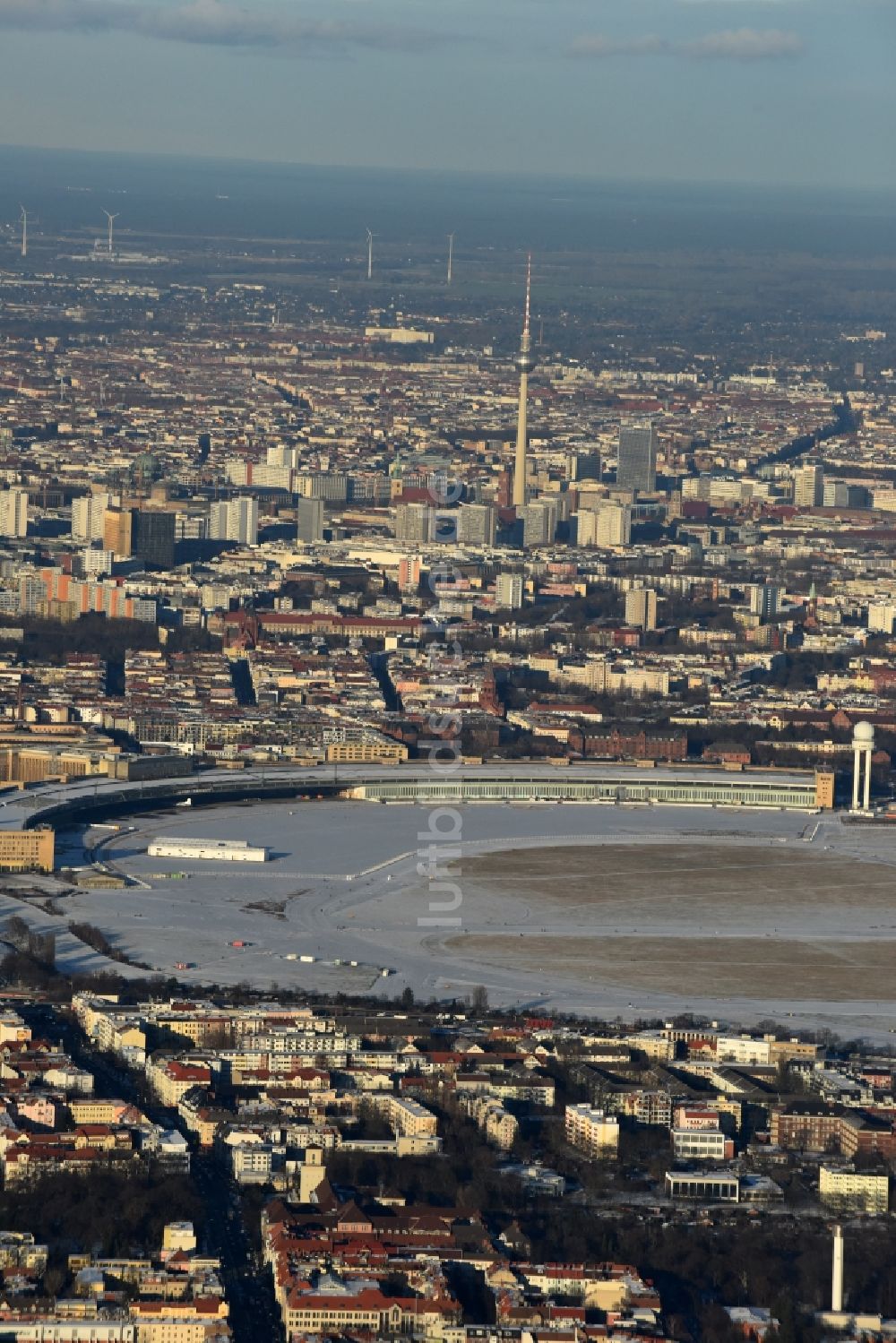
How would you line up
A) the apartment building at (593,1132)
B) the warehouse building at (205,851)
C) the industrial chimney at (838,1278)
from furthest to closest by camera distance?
the warehouse building at (205,851)
the apartment building at (593,1132)
the industrial chimney at (838,1278)

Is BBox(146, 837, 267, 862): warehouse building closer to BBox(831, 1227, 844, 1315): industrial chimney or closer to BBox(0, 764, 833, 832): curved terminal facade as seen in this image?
BBox(0, 764, 833, 832): curved terminal facade

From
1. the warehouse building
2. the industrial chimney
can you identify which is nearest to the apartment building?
the industrial chimney

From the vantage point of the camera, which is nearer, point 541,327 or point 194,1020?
point 194,1020

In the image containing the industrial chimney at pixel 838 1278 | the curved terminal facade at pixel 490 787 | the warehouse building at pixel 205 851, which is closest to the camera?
the industrial chimney at pixel 838 1278

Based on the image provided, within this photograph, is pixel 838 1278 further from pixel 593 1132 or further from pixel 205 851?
pixel 205 851

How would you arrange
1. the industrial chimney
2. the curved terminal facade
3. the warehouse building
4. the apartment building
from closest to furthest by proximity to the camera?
the industrial chimney, the apartment building, the warehouse building, the curved terminal facade

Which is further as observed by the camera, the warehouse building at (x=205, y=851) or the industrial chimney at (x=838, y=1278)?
the warehouse building at (x=205, y=851)

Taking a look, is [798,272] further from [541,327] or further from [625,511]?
[625,511]

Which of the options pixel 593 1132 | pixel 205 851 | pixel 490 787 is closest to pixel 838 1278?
pixel 593 1132

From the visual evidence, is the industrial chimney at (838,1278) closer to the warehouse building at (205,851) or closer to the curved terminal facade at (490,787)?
the warehouse building at (205,851)

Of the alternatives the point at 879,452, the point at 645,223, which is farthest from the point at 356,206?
the point at 879,452

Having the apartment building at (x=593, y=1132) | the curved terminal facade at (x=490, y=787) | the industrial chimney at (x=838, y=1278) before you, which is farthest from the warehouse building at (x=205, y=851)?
the industrial chimney at (x=838, y=1278)
